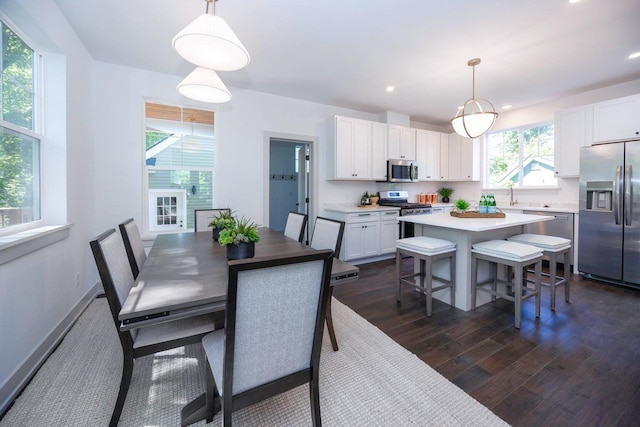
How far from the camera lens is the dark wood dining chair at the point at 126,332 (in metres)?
1.28

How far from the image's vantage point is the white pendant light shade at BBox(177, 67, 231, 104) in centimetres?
200

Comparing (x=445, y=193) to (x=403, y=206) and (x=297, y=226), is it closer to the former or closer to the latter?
(x=403, y=206)

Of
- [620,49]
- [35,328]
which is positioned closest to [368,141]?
[620,49]

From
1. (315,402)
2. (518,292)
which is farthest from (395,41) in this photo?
(315,402)

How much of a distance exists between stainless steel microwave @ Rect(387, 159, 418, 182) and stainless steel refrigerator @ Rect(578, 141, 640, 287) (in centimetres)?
233

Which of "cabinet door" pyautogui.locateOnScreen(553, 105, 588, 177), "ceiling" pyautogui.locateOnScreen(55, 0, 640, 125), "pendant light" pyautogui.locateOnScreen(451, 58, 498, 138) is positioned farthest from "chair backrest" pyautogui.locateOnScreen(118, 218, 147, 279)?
"cabinet door" pyautogui.locateOnScreen(553, 105, 588, 177)

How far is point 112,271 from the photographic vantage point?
134 cm

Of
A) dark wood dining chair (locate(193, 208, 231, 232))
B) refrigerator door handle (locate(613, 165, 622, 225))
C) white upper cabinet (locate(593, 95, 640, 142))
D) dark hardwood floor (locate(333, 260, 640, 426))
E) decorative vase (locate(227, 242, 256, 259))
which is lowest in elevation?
dark hardwood floor (locate(333, 260, 640, 426))

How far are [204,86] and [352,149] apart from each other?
2933 millimetres

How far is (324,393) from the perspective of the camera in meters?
1.62

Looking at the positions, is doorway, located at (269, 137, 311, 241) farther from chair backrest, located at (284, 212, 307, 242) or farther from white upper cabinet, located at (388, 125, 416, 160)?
chair backrest, located at (284, 212, 307, 242)

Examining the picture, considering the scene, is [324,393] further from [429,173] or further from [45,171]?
[429,173]

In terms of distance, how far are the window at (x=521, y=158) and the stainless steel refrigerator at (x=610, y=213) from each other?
858mm

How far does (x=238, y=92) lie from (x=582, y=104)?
17.1ft
